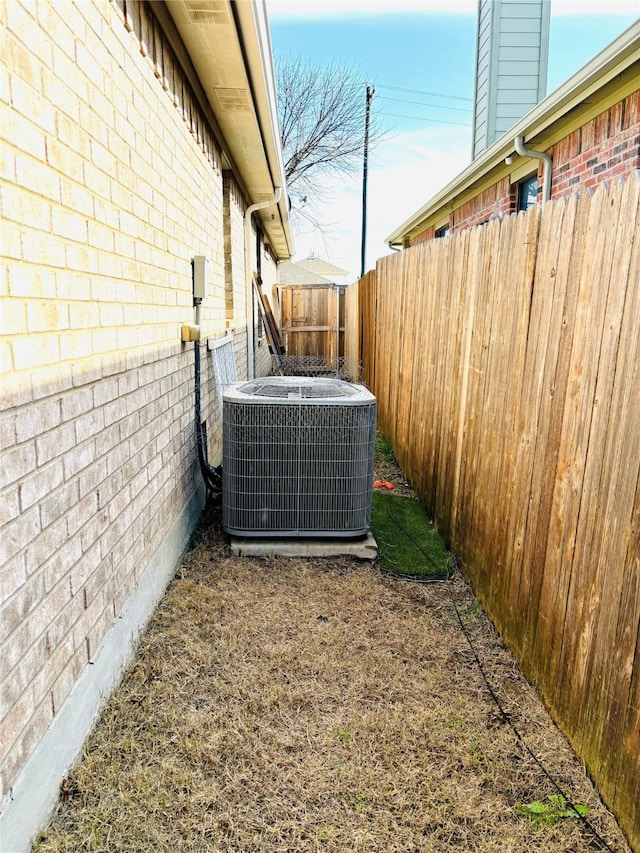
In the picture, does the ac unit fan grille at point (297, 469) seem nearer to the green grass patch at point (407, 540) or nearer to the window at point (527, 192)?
the green grass patch at point (407, 540)

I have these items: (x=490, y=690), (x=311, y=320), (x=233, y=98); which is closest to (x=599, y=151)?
(x=233, y=98)

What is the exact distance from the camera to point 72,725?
2025 millimetres

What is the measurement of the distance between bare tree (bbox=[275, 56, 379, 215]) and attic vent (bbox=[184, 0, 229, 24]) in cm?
1805

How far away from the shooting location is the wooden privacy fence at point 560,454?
190 cm

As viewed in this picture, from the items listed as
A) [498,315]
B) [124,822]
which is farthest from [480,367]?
[124,822]

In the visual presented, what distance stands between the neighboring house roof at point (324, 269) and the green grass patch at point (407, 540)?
161 feet

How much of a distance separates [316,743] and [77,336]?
5.70ft

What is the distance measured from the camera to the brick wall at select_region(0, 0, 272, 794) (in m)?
1.63

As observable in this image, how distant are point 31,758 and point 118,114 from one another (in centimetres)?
245

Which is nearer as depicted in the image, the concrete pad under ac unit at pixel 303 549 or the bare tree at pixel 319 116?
the concrete pad under ac unit at pixel 303 549

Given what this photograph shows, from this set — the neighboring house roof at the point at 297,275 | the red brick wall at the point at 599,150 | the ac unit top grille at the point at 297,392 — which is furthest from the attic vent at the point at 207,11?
the neighboring house roof at the point at 297,275

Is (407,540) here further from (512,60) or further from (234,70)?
(512,60)

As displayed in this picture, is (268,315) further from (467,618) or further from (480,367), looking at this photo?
(467,618)

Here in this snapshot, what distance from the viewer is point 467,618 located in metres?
3.21
